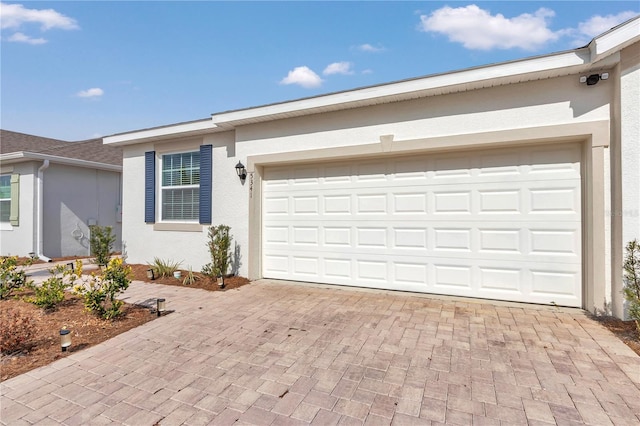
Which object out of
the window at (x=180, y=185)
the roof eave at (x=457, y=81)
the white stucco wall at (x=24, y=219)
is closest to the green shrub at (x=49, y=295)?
the window at (x=180, y=185)

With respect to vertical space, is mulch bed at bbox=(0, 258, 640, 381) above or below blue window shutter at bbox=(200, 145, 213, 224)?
below

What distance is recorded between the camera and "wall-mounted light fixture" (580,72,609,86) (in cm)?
407

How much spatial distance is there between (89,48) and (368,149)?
730 cm

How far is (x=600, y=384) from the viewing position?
2.54 meters

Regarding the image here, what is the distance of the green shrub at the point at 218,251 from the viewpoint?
625 centimetres

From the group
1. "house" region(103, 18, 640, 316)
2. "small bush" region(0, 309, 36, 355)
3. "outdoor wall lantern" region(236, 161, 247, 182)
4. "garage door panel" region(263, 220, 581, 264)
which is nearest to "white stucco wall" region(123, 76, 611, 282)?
"house" region(103, 18, 640, 316)

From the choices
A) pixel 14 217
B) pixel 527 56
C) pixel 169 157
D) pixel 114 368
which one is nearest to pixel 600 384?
pixel 527 56

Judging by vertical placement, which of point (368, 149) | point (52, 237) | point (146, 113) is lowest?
point (52, 237)

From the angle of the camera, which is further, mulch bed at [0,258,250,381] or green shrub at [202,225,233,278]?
green shrub at [202,225,233,278]

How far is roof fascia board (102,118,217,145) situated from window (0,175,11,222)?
5.22 metres

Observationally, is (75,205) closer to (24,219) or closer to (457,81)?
(24,219)

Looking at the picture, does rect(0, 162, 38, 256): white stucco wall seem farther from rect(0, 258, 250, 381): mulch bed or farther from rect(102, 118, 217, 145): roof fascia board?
rect(0, 258, 250, 381): mulch bed

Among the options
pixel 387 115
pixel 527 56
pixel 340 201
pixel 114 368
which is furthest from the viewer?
pixel 340 201

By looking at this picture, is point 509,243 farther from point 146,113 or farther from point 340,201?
point 146,113
